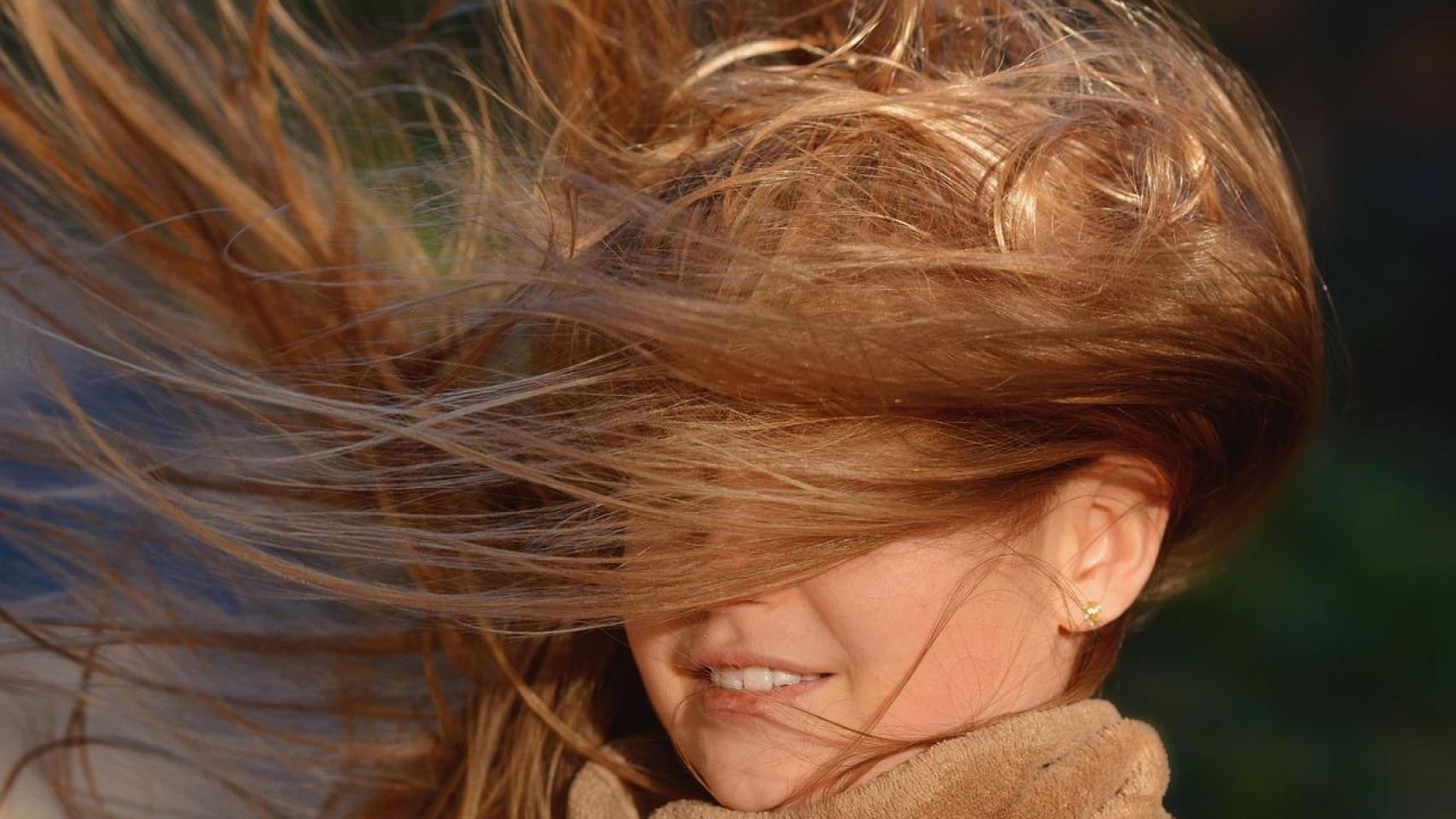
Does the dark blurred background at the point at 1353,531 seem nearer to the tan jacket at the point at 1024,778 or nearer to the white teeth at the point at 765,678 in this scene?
the tan jacket at the point at 1024,778

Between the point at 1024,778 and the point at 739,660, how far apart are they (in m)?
0.24

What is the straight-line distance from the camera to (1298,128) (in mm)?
2971

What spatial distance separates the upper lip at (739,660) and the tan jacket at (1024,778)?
104 mm

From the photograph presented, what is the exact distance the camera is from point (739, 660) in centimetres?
122

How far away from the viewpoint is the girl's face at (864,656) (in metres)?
1.18

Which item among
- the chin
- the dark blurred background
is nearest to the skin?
the chin

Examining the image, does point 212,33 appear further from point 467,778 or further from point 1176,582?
point 1176,582

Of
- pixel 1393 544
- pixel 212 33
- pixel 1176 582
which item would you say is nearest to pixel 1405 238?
pixel 1393 544

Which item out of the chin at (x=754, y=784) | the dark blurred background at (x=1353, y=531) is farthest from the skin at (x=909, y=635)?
the dark blurred background at (x=1353, y=531)

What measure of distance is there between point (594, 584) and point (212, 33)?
0.83 m

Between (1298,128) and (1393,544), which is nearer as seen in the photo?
(1393,544)

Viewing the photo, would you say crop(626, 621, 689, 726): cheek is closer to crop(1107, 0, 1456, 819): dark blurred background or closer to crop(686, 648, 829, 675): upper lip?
crop(686, 648, 829, 675): upper lip

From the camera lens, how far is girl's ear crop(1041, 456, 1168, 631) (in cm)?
124

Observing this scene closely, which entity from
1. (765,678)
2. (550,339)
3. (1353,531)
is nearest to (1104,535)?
(765,678)
